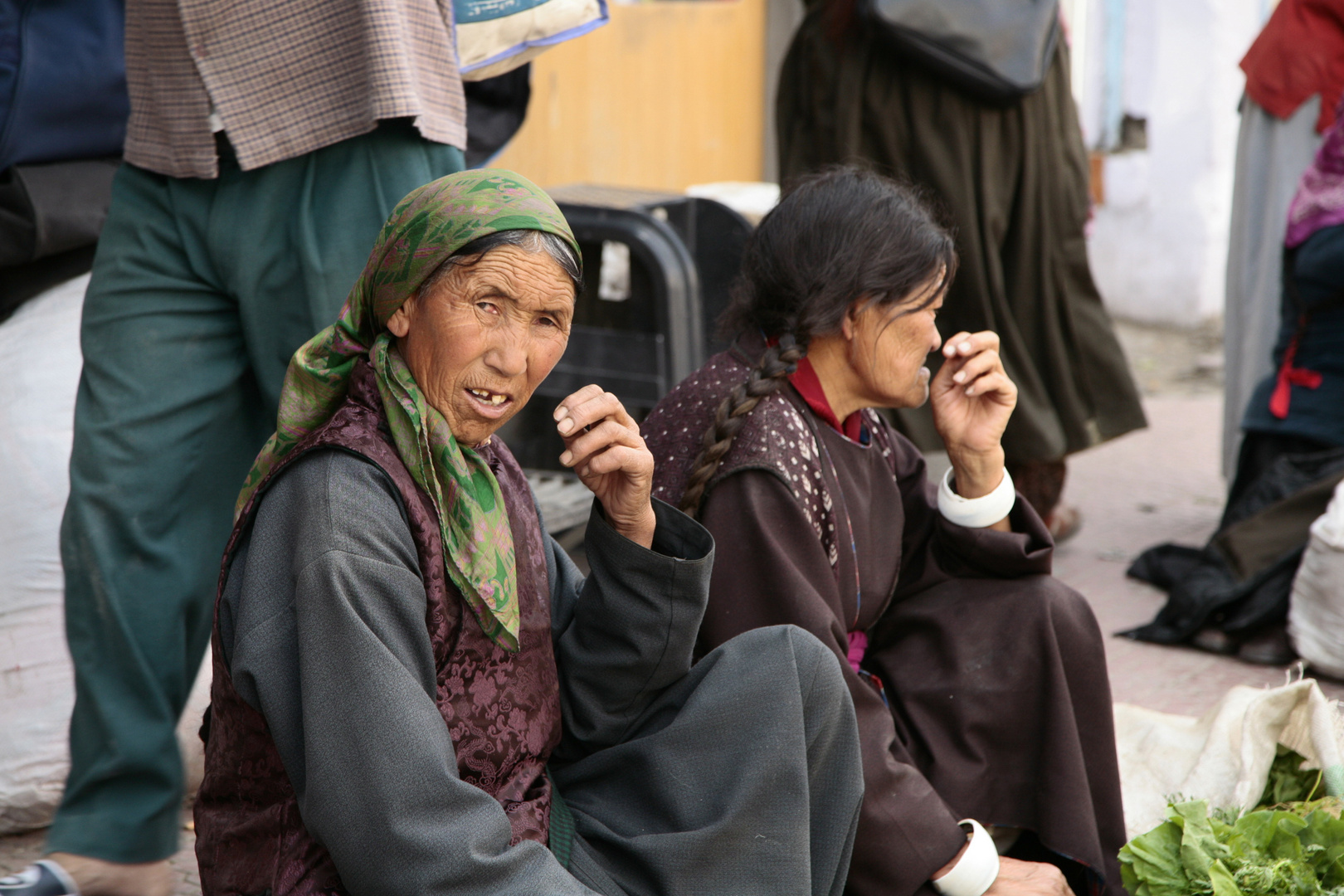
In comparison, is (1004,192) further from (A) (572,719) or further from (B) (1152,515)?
(A) (572,719)

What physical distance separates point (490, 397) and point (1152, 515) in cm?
402

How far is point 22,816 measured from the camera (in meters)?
2.70

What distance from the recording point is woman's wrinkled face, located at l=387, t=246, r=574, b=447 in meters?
1.79

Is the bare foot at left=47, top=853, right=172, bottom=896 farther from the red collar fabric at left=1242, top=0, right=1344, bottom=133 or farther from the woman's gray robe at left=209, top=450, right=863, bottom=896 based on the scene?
the red collar fabric at left=1242, top=0, right=1344, bottom=133

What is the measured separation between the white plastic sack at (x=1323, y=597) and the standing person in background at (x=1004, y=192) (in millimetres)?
889


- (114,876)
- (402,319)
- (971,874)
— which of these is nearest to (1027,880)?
(971,874)

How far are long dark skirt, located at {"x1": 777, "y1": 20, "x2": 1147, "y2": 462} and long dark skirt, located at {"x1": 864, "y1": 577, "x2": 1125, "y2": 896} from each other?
1.70 metres

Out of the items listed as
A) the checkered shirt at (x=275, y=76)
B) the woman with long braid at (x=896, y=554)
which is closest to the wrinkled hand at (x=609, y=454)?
the woman with long braid at (x=896, y=554)

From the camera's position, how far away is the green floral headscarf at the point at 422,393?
5.73ft

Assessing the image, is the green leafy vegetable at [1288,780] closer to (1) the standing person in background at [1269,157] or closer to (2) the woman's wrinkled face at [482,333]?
(2) the woman's wrinkled face at [482,333]

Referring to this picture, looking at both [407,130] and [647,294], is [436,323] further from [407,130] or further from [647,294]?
[647,294]

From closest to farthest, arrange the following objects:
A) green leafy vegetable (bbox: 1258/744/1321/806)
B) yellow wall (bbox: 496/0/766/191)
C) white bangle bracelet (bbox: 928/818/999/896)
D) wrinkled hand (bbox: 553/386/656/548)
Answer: wrinkled hand (bbox: 553/386/656/548)
white bangle bracelet (bbox: 928/818/999/896)
green leafy vegetable (bbox: 1258/744/1321/806)
yellow wall (bbox: 496/0/766/191)

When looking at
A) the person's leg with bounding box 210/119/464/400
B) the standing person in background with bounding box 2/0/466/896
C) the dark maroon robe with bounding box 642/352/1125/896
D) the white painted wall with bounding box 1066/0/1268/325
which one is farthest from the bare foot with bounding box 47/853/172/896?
the white painted wall with bounding box 1066/0/1268/325

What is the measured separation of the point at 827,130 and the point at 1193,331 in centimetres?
514
